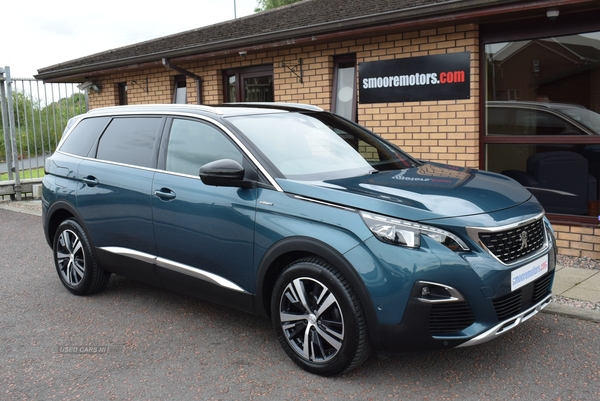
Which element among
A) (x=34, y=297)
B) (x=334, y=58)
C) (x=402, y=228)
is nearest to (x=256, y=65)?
(x=334, y=58)

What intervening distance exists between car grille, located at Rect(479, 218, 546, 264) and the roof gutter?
Answer: 9.84 feet

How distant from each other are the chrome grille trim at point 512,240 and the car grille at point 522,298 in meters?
0.19

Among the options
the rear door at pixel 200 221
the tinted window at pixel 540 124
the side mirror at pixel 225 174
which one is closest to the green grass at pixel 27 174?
the rear door at pixel 200 221

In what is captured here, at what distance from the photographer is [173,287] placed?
4.98m

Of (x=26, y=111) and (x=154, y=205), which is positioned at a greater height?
(x=26, y=111)

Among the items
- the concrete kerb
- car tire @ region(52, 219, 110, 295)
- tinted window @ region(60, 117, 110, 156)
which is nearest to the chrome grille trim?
the concrete kerb

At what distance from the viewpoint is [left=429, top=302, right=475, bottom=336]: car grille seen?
354cm

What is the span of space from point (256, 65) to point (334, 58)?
1.67 meters

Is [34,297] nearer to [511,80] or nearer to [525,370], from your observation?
[525,370]

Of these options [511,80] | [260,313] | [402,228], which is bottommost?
[260,313]

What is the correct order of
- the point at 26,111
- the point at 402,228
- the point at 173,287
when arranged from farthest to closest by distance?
the point at 26,111, the point at 173,287, the point at 402,228

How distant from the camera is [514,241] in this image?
3.83 m

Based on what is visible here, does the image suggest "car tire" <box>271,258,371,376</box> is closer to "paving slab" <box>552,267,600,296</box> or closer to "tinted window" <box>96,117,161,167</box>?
"tinted window" <box>96,117,161,167</box>

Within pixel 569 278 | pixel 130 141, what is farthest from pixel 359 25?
pixel 569 278
